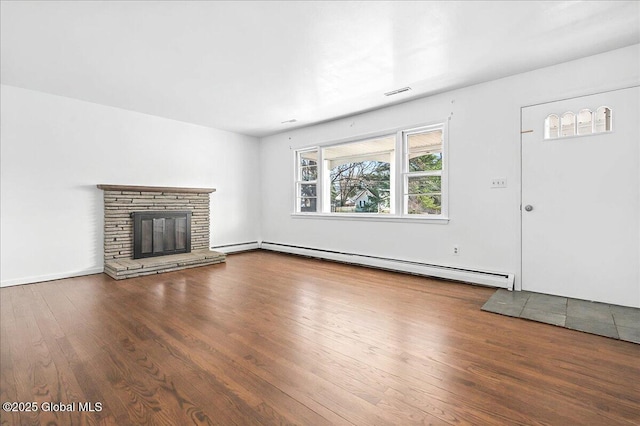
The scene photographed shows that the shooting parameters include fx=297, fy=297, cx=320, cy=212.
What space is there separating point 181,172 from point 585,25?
19.1ft

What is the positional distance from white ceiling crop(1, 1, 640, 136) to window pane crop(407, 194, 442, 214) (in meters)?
1.46

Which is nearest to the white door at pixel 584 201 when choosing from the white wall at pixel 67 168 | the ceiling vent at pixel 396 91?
the ceiling vent at pixel 396 91

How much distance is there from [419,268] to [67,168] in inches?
209

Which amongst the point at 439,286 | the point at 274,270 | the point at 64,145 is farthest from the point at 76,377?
the point at 64,145

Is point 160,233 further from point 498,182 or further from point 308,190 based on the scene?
point 498,182

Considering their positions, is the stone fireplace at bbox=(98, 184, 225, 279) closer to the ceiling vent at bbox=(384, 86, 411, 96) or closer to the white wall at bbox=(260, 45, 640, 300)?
the white wall at bbox=(260, 45, 640, 300)

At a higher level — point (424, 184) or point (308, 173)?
point (308, 173)

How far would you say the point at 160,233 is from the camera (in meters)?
5.12

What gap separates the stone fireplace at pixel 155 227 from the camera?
459 cm

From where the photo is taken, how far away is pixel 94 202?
179 inches

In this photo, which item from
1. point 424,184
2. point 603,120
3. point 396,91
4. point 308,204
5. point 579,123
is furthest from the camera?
point 308,204

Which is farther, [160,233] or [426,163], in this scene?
[160,233]

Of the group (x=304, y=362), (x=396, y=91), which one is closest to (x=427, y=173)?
(x=396, y=91)

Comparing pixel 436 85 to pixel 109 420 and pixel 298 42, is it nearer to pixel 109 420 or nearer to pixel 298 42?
pixel 298 42
